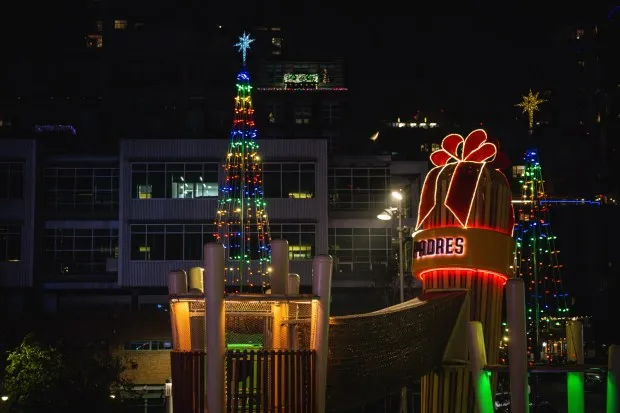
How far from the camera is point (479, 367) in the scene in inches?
730

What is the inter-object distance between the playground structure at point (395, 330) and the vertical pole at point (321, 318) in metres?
0.02

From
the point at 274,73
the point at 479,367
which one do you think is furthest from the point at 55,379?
the point at 274,73

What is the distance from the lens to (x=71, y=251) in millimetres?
59969

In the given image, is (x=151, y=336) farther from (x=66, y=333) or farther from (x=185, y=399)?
(x=185, y=399)

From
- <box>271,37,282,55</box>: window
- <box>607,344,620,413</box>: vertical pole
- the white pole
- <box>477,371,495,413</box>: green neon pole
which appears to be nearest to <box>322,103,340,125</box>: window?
<box>271,37,282,55</box>: window

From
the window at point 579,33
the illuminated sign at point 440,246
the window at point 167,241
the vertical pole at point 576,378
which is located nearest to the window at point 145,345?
the window at point 167,241

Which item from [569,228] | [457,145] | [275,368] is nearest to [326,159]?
[569,228]

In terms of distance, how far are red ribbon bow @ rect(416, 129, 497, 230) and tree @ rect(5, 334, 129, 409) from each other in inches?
627

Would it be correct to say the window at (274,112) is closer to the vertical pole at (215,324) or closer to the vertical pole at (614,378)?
the vertical pole at (614,378)

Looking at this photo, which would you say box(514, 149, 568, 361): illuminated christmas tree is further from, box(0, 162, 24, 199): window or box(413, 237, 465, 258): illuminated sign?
box(0, 162, 24, 199): window

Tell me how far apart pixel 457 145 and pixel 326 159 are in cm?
3714

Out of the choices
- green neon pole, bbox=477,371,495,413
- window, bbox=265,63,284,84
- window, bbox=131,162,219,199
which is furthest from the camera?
window, bbox=265,63,284,84

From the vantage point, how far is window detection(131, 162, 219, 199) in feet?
186

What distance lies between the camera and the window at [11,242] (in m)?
57.9
